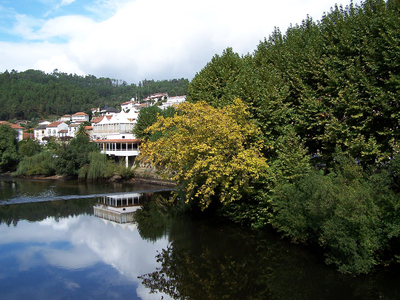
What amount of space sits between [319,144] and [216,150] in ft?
25.0

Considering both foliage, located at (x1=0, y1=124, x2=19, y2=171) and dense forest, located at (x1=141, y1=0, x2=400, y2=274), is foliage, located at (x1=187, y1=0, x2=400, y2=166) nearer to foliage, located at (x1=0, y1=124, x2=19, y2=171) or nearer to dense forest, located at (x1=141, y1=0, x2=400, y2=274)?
dense forest, located at (x1=141, y1=0, x2=400, y2=274)

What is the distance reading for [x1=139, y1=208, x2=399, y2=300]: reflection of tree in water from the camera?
13500mm

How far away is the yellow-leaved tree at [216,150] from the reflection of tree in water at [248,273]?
302 cm

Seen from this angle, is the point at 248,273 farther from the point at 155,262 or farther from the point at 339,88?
the point at 339,88

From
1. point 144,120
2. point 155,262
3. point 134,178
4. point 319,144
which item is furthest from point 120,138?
point 155,262

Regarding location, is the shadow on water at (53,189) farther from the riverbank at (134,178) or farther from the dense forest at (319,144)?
the dense forest at (319,144)

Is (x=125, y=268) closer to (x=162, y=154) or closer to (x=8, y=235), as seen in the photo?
(x=162, y=154)

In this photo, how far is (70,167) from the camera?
46.5 meters

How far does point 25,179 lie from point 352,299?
46.0 meters

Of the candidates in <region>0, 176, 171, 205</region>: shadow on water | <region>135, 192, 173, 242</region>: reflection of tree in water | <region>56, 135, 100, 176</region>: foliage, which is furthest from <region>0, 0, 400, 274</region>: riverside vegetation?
<region>56, 135, 100, 176</region>: foliage

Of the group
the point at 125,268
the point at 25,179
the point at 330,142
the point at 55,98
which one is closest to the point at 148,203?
the point at 125,268

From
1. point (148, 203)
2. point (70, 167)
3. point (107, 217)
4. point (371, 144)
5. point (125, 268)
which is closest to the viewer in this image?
point (125, 268)

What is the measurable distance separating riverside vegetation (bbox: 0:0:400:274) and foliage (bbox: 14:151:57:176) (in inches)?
1245

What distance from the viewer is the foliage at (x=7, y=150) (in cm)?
5175
